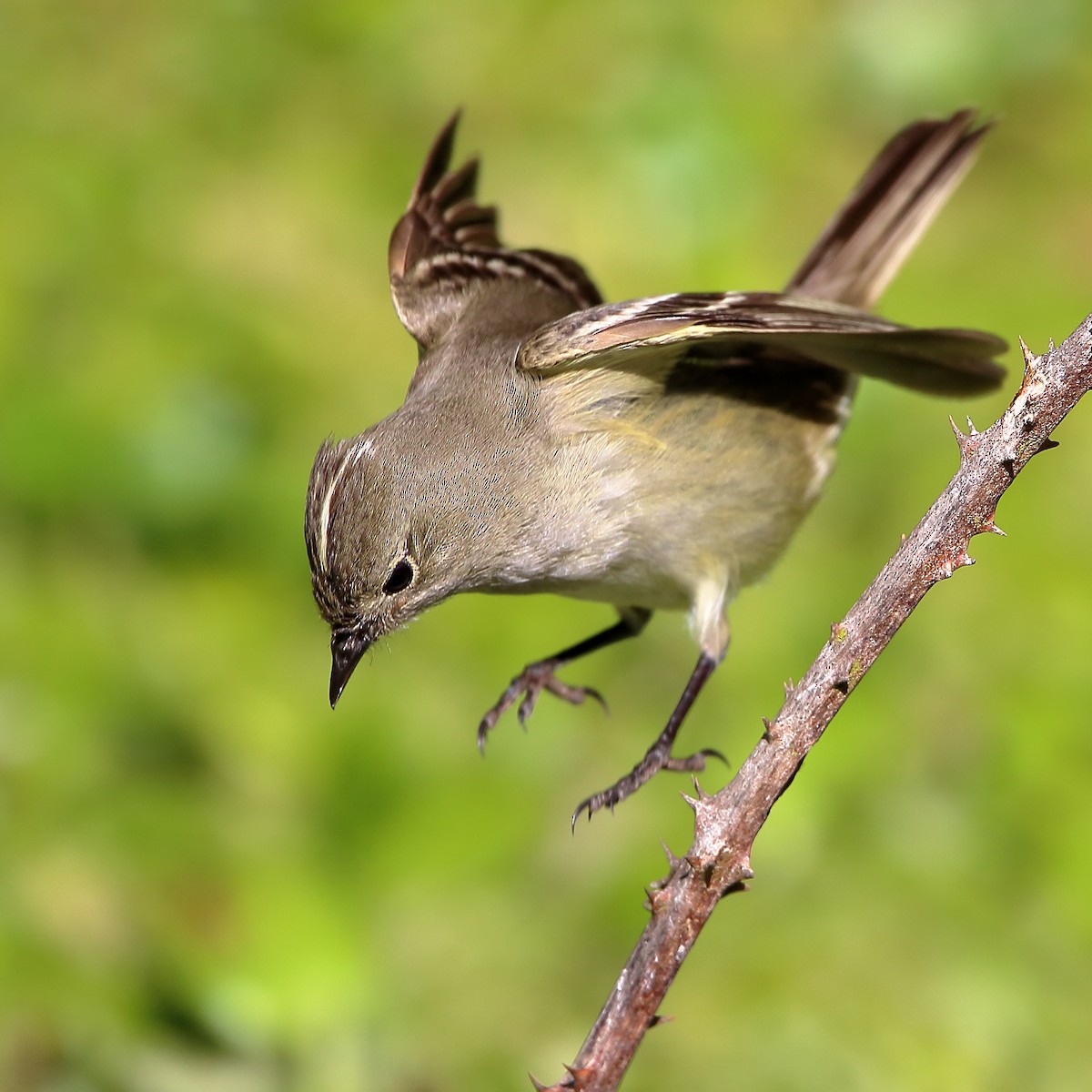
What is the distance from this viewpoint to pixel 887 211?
496cm

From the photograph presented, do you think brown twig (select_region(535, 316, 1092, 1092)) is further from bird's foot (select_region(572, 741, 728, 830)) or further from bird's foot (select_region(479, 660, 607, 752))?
bird's foot (select_region(479, 660, 607, 752))

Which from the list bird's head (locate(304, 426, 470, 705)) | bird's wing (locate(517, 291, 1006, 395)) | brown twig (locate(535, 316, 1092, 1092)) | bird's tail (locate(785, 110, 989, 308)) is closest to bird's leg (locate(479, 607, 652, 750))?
bird's head (locate(304, 426, 470, 705))

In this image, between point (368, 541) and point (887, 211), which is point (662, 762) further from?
point (887, 211)

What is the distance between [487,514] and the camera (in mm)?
3965

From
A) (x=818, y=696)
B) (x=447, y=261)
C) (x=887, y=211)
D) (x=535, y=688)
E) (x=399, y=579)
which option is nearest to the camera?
(x=818, y=696)

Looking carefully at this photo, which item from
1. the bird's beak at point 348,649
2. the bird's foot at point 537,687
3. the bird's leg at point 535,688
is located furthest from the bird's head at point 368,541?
the bird's foot at point 537,687

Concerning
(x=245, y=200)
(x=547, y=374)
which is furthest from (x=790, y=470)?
(x=245, y=200)

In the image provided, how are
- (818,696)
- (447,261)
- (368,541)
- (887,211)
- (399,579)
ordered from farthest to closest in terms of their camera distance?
(887,211)
(447,261)
(399,579)
(368,541)
(818,696)

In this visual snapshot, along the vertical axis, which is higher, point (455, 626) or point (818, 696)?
point (455, 626)

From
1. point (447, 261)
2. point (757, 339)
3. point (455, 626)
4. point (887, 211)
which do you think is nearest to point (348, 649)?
point (757, 339)

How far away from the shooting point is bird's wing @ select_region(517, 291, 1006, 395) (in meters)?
3.81

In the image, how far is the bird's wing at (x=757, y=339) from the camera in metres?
3.81

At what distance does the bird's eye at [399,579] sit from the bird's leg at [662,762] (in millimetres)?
627

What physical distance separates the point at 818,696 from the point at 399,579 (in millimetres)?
1433
